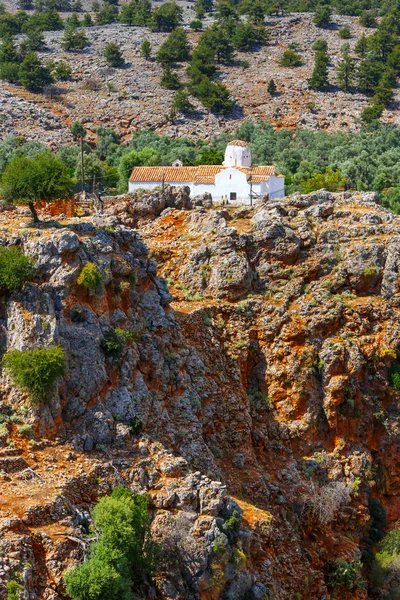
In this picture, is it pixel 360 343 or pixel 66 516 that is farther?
pixel 360 343

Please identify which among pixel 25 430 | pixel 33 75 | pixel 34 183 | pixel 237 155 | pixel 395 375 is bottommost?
pixel 33 75

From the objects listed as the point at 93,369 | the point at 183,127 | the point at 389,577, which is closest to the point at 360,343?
the point at 389,577

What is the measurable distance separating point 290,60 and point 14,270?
262 ft

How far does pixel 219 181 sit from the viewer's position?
49.7 metres

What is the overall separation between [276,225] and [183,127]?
49.3 meters

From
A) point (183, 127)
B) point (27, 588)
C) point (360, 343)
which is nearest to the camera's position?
point (27, 588)

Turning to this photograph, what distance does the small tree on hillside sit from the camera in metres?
29.0

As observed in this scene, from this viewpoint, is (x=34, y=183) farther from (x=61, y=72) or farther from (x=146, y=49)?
(x=146, y=49)

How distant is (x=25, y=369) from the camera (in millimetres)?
23781

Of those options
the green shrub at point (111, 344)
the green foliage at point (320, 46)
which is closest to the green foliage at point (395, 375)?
the green shrub at point (111, 344)

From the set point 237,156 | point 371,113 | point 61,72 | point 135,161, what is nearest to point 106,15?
point 61,72

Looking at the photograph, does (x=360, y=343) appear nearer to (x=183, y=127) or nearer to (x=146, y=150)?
(x=146, y=150)

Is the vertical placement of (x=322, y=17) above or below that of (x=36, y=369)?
below

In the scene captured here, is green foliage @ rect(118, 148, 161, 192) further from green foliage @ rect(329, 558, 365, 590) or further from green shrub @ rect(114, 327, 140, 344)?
green foliage @ rect(329, 558, 365, 590)
